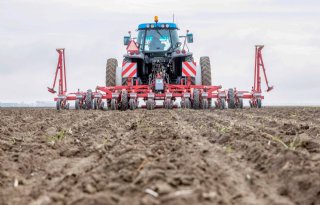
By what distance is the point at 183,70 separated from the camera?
713 inches

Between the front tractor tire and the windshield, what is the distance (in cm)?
131

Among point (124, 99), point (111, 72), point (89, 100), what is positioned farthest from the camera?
point (111, 72)

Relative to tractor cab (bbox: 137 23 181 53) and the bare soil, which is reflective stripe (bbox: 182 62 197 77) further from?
the bare soil

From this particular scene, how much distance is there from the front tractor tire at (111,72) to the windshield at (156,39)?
Result: 1.31m

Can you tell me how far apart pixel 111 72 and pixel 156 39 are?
77.0 inches

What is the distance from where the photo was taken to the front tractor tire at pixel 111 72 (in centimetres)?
1884

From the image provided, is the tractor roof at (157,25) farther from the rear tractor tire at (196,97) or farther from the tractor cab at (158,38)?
the rear tractor tire at (196,97)

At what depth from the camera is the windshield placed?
1822 centimetres

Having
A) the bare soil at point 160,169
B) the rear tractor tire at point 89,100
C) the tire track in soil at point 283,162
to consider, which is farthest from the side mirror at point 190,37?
the tire track in soil at point 283,162

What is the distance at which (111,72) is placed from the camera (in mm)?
18938

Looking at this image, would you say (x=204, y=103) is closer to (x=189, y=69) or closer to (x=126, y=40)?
(x=189, y=69)

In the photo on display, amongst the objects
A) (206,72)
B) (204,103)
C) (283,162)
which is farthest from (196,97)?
(283,162)

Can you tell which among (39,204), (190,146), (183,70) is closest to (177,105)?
(183,70)

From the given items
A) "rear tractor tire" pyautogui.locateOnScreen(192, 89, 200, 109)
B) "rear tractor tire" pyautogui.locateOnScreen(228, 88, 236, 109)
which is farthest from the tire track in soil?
"rear tractor tire" pyautogui.locateOnScreen(228, 88, 236, 109)
